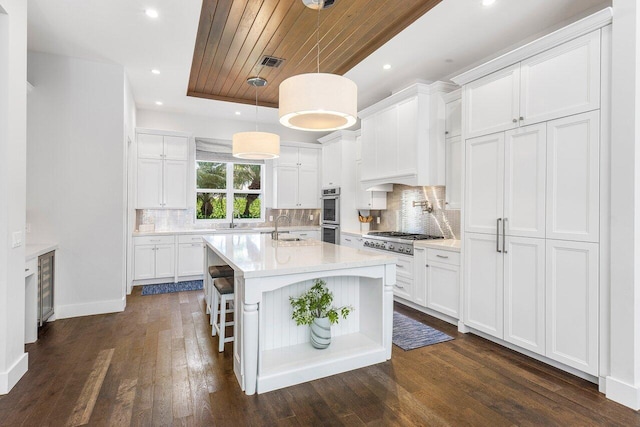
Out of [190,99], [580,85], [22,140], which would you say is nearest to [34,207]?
[22,140]

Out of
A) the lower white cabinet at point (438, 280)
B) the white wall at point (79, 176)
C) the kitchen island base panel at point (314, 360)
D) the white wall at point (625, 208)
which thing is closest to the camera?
the white wall at point (625, 208)

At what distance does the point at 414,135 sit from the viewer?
416 cm

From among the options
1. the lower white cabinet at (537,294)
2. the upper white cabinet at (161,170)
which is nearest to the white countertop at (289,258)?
the lower white cabinet at (537,294)

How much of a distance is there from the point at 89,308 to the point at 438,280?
3974mm

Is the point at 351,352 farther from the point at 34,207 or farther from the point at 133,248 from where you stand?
the point at 133,248

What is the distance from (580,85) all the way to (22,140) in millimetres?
4088

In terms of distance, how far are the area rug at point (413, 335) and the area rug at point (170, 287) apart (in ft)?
10.5

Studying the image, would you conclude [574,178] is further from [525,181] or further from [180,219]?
[180,219]

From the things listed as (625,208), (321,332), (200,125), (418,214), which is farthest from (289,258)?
(200,125)

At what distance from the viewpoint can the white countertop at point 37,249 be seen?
9.73 ft

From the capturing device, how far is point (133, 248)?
17.0 feet

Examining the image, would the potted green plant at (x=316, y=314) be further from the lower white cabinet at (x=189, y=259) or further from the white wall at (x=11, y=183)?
the lower white cabinet at (x=189, y=259)

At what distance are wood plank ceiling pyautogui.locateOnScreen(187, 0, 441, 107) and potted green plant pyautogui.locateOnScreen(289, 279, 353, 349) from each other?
239 centimetres

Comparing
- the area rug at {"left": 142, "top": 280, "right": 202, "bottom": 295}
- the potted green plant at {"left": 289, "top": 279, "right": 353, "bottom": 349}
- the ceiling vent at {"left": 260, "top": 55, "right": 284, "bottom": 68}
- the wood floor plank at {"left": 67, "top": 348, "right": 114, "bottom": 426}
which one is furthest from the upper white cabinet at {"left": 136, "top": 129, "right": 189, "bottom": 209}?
the potted green plant at {"left": 289, "top": 279, "right": 353, "bottom": 349}
